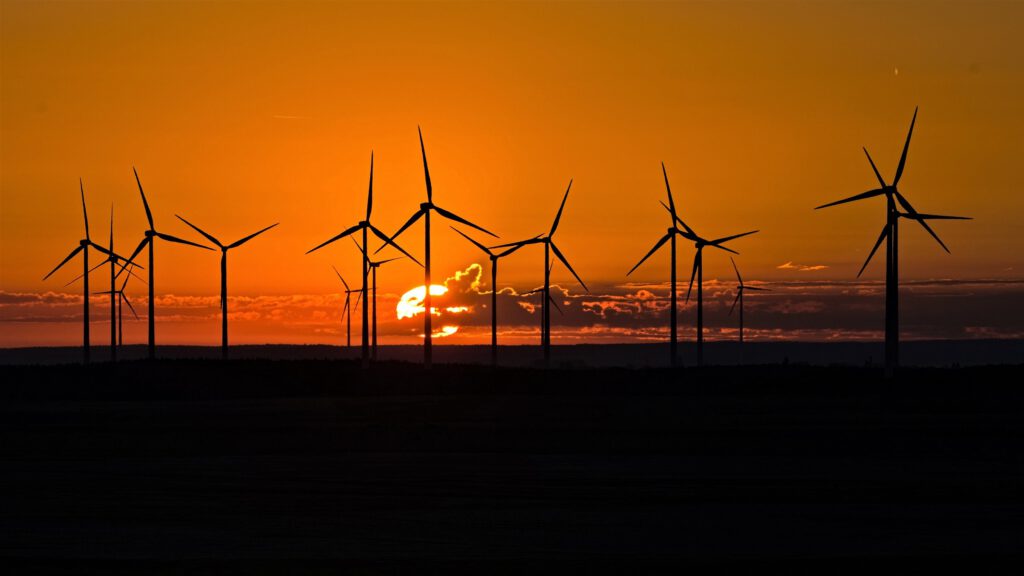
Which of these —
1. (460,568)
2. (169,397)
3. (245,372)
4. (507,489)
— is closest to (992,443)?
(507,489)

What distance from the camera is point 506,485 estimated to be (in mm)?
44250

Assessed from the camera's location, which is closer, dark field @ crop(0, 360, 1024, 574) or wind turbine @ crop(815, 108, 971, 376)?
dark field @ crop(0, 360, 1024, 574)

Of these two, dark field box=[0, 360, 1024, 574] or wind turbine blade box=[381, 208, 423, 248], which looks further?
wind turbine blade box=[381, 208, 423, 248]

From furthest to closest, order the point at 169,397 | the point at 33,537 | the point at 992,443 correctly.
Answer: the point at 169,397 → the point at 992,443 → the point at 33,537

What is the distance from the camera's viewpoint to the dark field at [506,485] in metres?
31.4

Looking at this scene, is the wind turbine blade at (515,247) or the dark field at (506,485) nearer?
the dark field at (506,485)

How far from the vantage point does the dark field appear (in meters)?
31.4

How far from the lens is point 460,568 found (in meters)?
29.4

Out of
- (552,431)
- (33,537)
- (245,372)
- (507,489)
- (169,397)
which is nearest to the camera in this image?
(33,537)

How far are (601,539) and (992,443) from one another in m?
33.2

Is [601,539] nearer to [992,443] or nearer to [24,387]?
[992,443]

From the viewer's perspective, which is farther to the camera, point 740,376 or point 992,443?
point 740,376

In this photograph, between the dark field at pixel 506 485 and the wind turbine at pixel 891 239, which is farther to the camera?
the wind turbine at pixel 891 239

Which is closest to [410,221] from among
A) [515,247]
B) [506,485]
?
[515,247]
